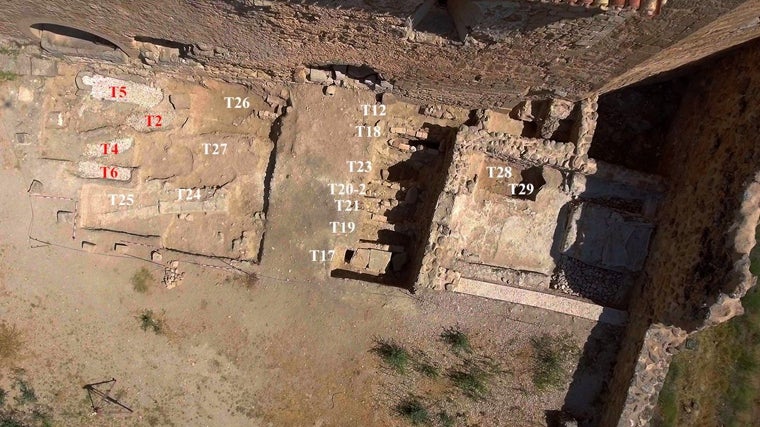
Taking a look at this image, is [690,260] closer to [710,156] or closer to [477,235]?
[710,156]

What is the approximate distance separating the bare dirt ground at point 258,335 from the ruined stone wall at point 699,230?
100cm

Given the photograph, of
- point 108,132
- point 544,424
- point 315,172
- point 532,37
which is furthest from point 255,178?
point 544,424

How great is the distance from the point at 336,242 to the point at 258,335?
1.88m

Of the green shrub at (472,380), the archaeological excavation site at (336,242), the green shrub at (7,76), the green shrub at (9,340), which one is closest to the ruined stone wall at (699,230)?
the archaeological excavation site at (336,242)

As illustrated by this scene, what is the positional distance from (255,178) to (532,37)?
4623 millimetres

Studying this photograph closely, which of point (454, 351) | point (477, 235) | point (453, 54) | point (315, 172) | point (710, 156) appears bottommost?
point (454, 351)

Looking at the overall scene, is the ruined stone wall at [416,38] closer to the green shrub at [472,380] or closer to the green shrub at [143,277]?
the green shrub at [143,277]

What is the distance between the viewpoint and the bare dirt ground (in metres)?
8.03

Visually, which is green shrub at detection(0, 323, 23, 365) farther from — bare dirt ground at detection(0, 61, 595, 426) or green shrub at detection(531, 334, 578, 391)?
green shrub at detection(531, 334, 578, 391)

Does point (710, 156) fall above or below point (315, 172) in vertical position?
above

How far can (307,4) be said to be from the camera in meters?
5.67

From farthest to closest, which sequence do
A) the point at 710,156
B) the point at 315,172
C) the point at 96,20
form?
the point at 315,172 → the point at 710,156 → the point at 96,20

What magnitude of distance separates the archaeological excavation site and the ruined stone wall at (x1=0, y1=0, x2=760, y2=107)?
0.69 ft

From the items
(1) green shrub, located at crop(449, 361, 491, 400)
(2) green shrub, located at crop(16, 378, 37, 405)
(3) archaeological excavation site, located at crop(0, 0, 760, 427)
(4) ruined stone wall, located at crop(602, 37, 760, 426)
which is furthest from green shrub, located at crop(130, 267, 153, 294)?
(4) ruined stone wall, located at crop(602, 37, 760, 426)
